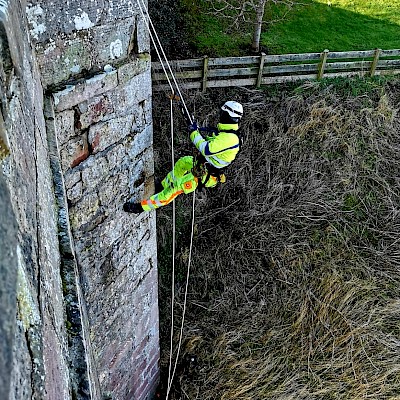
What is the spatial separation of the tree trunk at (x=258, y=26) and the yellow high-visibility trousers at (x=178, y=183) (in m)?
5.96

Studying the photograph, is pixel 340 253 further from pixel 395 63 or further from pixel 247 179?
pixel 395 63

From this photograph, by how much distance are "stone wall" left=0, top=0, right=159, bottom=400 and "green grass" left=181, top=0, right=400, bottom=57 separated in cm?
711

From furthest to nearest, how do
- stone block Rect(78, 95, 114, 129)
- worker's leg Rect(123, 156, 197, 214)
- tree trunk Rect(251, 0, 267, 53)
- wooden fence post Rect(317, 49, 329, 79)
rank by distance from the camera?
tree trunk Rect(251, 0, 267, 53) < wooden fence post Rect(317, 49, 329, 79) < worker's leg Rect(123, 156, 197, 214) < stone block Rect(78, 95, 114, 129)

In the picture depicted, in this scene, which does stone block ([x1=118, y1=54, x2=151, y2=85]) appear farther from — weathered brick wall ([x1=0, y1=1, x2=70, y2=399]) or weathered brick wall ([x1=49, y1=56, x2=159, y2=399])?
weathered brick wall ([x1=0, y1=1, x2=70, y2=399])

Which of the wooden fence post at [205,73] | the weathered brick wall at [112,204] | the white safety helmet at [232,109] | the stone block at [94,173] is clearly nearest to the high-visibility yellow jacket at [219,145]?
the white safety helmet at [232,109]

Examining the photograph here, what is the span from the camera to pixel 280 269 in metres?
7.96

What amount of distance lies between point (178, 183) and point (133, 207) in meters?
1.01

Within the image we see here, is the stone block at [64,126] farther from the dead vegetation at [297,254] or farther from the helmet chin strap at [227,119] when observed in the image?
the dead vegetation at [297,254]

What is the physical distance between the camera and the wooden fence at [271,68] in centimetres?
877

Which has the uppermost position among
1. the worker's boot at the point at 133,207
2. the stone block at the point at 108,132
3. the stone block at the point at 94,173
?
the stone block at the point at 108,132

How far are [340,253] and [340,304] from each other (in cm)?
103

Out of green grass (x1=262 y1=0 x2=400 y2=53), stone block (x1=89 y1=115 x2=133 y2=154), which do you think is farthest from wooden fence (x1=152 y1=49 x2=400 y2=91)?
stone block (x1=89 y1=115 x2=133 y2=154)

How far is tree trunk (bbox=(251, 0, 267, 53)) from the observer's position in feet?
32.3

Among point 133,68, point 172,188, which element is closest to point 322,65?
point 172,188
